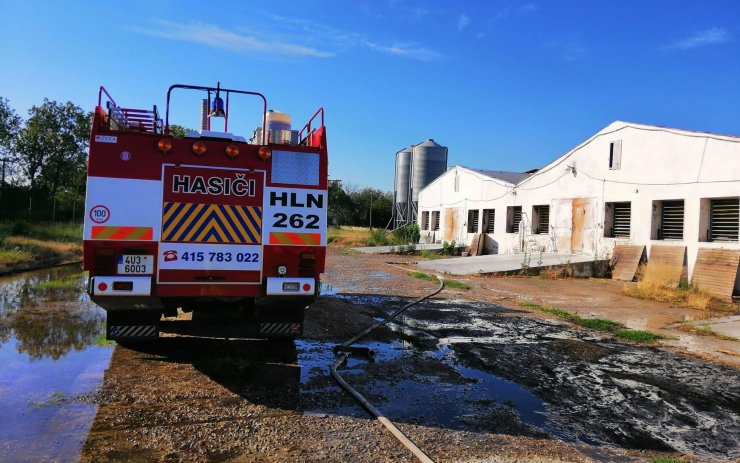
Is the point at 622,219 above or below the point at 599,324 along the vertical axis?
above

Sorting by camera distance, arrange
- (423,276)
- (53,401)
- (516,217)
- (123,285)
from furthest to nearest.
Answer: (516,217) < (423,276) < (123,285) < (53,401)

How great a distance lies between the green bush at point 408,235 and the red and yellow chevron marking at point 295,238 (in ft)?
89.8

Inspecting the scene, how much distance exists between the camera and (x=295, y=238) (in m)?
5.56

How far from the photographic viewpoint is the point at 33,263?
16.2 metres

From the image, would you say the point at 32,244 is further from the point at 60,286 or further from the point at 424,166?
the point at 424,166

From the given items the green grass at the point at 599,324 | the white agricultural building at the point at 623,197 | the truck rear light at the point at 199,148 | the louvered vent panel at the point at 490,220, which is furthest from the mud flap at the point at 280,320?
the louvered vent panel at the point at 490,220

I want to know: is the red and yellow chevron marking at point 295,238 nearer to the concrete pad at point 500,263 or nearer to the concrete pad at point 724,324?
the concrete pad at point 724,324

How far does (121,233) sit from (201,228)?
0.77 metres

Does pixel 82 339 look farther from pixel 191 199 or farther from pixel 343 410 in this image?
pixel 343 410

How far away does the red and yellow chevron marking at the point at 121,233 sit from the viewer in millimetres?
4984

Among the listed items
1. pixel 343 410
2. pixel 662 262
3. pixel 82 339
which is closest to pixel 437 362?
pixel 343 410

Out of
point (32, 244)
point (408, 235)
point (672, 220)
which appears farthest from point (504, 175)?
point (32, 244)

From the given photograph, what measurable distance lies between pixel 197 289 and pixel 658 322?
8.68 m

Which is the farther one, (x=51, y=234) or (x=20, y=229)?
(x=51, y=234)
